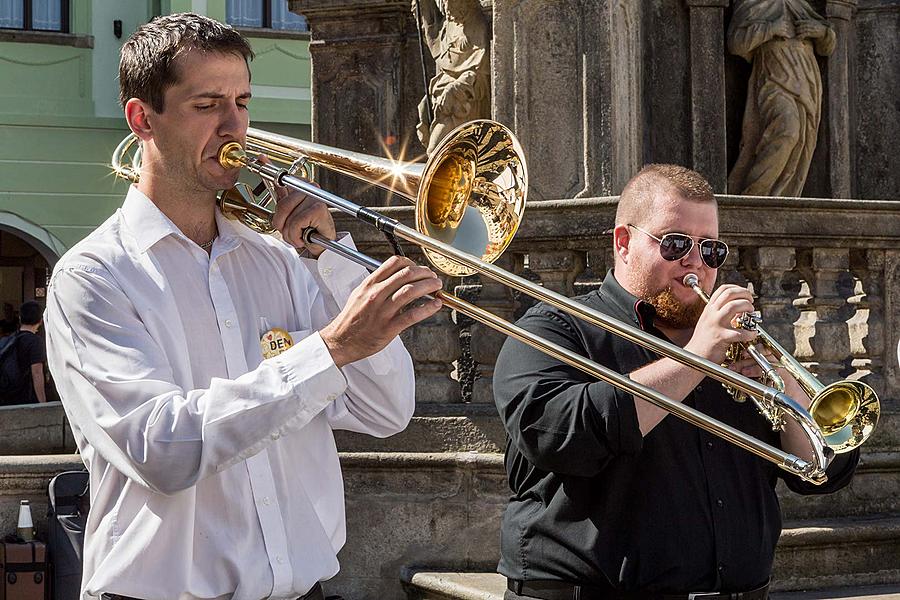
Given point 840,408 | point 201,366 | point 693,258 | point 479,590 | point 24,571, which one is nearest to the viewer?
point 201,366

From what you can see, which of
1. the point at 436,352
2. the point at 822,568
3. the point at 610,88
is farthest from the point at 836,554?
the point at 610,88

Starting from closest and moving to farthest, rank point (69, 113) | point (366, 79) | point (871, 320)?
point (871, 320)
point (366, 79)
point (69, 113)

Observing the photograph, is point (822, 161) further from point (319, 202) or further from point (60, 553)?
point (319, 202)

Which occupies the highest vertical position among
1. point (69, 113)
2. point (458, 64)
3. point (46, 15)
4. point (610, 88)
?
point (46, 15)

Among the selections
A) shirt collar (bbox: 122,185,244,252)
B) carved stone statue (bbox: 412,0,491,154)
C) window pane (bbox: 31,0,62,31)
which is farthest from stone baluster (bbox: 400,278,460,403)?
window pane (bbox: 31,0,62,31)

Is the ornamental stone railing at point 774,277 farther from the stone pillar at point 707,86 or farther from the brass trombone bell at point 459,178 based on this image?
the brass trombone bell at point 459,178

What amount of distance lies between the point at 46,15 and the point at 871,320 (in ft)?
57.9

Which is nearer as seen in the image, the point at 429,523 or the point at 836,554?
the point at 836,554

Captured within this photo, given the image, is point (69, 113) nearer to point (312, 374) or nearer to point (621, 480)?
point (621, 480)

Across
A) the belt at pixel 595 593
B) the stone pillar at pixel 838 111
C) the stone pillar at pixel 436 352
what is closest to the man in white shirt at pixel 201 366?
the belt at pixel 595 593

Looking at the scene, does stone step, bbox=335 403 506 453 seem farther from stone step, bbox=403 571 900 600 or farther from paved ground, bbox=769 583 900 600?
paved ground, bbox=769 583 900 600

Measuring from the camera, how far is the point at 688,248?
3594 millimetres

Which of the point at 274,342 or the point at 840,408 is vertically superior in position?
the point at 274,342

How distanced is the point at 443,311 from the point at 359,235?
50 centimetres
